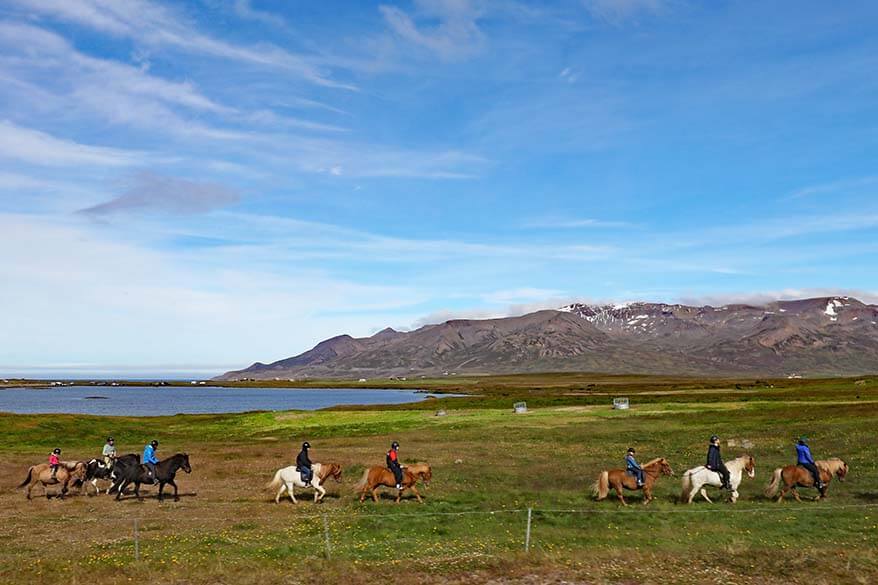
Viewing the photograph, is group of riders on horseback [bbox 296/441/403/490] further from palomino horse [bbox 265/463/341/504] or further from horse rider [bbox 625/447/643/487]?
horse rider [bbox 625/447/643/487]

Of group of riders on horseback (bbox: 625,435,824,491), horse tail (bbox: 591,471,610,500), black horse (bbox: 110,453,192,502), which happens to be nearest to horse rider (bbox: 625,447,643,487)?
group of riders on horseback (bbox: 625,435,824,491)

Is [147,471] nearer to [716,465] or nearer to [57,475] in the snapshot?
[57,475]

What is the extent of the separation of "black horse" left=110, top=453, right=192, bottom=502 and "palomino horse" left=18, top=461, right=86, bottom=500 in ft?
9.91

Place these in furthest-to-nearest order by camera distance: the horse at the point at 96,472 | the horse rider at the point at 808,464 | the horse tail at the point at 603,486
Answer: the horse at the point at 96,472 → the horse tail at the point at 603,486 → the horse rider at the point at 808,464

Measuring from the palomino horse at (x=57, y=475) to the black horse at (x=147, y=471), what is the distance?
3.02 metres

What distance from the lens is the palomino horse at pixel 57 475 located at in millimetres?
33969

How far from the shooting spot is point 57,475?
112 ft

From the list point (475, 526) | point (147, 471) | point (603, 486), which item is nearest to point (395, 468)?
point (475, 526)

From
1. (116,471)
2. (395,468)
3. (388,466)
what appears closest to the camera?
(395,468)

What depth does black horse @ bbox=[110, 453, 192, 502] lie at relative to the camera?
106ft

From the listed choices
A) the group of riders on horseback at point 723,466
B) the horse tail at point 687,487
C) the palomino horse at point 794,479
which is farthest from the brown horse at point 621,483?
the palomino horse at point 794,479

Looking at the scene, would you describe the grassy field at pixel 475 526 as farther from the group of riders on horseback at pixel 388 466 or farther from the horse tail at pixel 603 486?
the group of riders on horseback at pixel 388 466

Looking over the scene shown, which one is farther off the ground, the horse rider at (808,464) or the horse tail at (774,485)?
the horse rider at (808,464)

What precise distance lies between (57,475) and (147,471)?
18.1ft
